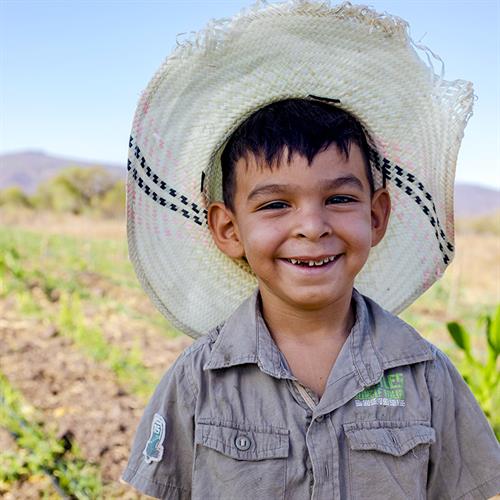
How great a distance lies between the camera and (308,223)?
54.6 inches

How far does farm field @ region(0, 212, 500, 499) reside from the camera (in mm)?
2996

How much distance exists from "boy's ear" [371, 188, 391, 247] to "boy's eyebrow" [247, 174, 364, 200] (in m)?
0.16

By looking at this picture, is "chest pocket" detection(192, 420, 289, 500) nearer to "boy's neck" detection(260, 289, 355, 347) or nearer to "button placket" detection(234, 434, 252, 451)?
"button placket" detection(234, 434, 252, 451)

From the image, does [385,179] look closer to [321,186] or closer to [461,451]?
[321,186]

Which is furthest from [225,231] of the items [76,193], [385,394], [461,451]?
[76,193]

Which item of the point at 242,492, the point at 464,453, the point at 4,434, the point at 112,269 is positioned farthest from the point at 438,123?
the point at 112,269

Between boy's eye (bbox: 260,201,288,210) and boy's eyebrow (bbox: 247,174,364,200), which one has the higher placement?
boy's eyebrow (bbox: 247,174,364,200)

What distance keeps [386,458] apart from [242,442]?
304 millimetres

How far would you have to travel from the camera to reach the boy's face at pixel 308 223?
1.41m

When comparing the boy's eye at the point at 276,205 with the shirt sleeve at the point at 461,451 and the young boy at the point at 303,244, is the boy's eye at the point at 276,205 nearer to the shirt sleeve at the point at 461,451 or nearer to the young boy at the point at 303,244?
Answer: the young boy at the point at 303,244

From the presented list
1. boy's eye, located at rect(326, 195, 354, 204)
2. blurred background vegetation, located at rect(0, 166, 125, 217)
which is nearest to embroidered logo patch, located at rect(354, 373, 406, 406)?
boy's eye, located at rect(326, 195, 354, 204)

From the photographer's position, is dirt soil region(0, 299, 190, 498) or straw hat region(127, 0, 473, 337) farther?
dirt soil region(0, 299, 190, 498)

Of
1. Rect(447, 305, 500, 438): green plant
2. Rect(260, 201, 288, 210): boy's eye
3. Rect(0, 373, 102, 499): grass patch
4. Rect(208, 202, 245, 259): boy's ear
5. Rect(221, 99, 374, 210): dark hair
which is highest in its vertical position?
Rect(221, 99, 374, 210): dark hair

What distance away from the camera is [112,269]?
9.07 metres
